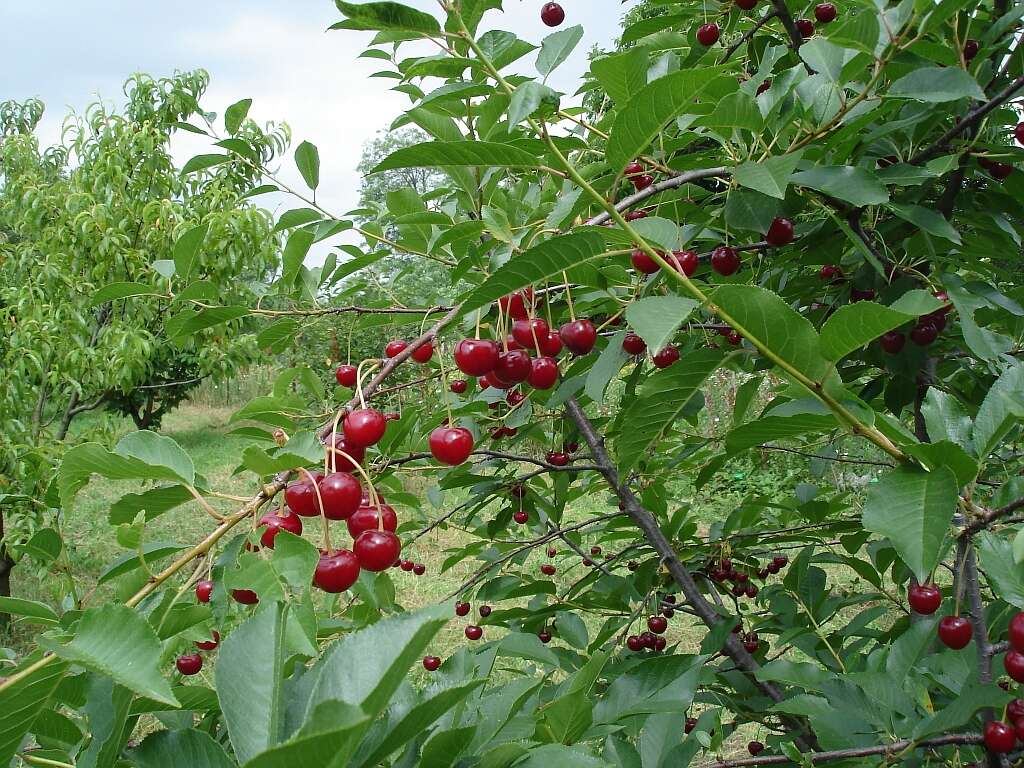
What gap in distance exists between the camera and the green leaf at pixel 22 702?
1.65 feet

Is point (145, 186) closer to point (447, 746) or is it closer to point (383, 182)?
point (447, 746)

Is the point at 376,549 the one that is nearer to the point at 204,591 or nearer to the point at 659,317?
the point at 204,591

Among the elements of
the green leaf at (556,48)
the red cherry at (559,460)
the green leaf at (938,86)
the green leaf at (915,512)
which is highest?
the green leaf at (556,48)

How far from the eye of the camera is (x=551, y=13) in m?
1.56

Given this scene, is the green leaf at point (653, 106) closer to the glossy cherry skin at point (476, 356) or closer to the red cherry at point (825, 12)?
the glossy cherry skin at point (476, 356)

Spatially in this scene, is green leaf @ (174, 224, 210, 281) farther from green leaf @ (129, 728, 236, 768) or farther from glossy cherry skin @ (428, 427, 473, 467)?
green leaf @ (129, 728, 236, 768)

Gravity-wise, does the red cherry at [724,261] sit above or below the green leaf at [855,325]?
above

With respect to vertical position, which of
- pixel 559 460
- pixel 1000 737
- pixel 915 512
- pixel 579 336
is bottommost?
pixel 1000 737

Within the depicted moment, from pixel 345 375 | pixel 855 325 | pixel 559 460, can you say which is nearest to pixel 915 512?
pixel 855 325

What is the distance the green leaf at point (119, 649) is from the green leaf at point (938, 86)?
1.01 m

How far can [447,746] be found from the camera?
0.49 metres

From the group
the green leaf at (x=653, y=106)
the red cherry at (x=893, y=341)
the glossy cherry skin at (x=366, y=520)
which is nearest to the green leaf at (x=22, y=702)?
the glossy cherry skin at (x=366, y=520)

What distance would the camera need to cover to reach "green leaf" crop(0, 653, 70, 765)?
50 cm

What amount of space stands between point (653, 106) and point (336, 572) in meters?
0.52
